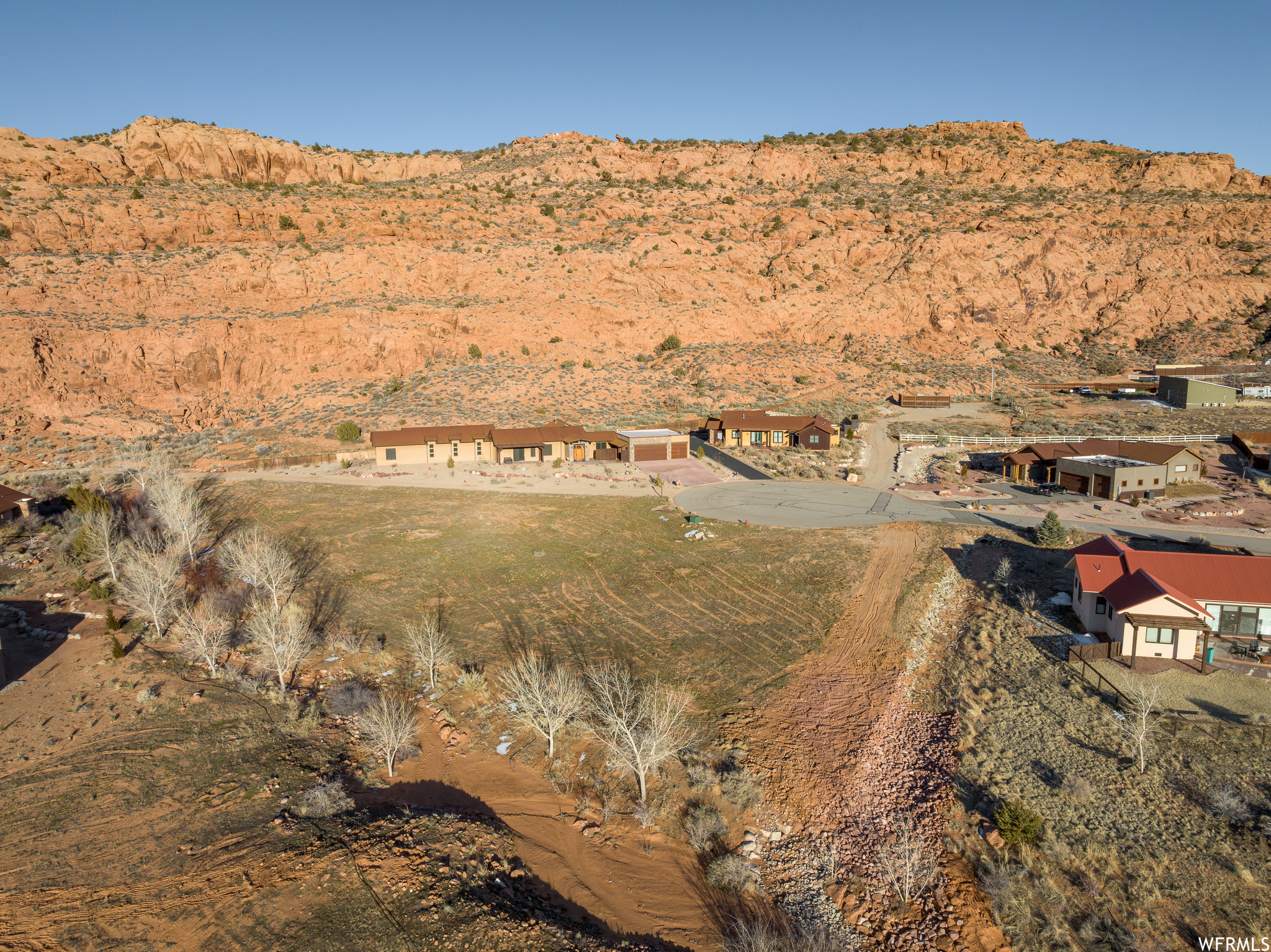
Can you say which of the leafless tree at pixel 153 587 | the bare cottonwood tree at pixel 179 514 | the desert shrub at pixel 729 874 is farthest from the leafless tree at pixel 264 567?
the desert shrub at pixel 729 874

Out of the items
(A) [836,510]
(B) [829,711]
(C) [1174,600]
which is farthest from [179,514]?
(C) [1174,600]

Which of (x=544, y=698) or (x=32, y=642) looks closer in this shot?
(x=544, y=698)

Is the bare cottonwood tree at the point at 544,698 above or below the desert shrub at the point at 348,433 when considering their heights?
below

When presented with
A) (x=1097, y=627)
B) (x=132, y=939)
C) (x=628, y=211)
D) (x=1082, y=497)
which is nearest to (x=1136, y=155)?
(x=628, y=211)

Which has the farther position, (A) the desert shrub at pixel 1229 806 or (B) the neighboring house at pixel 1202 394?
(B) the neighboring house at pixel 1202 394

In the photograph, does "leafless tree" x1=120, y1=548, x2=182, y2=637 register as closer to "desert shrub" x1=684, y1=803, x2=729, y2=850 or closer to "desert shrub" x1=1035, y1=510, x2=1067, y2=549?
"desert shrub" x1=684, y1=803, x2=729, y2=850

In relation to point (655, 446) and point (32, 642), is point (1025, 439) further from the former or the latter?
point (32, 642)

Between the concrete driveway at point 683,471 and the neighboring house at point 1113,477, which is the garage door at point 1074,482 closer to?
the neighboring house at point 1113,477
